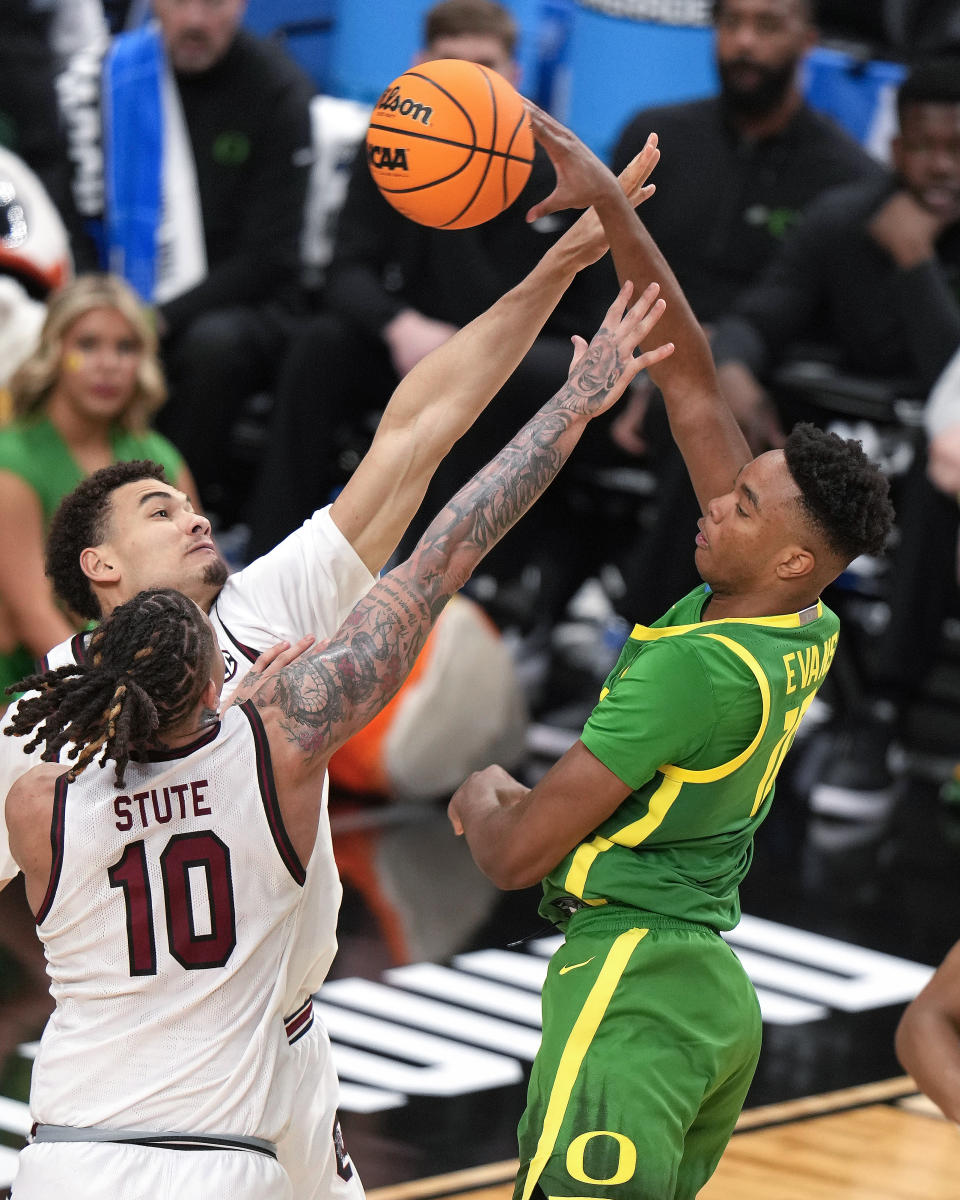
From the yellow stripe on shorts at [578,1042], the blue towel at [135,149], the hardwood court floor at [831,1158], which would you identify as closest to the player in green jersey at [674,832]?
the yellow stripe on shorts at [578,1042]

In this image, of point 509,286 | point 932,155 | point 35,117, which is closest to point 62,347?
point 509,286

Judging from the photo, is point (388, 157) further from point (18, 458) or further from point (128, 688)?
point (18, 458)

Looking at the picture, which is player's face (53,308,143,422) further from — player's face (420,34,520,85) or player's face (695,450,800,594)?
player's face (695,450,800,594)

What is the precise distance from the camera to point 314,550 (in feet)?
10.5

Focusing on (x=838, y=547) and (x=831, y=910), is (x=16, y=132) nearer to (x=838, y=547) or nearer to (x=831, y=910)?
(x=831, y=910)

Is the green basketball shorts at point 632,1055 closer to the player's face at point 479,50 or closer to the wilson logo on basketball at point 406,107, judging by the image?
the wilson logo on basketball at point 406,107

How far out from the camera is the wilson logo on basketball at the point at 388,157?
3.64 metres

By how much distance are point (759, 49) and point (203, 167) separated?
215 cm

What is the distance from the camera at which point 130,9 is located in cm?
932

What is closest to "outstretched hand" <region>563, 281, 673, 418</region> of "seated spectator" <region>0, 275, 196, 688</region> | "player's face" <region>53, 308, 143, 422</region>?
"seated spectator" <region>0, 275, 196, 688</region>

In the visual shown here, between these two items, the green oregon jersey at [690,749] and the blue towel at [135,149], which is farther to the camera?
the blue towel at [135,149]

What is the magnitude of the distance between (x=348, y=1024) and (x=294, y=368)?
10.3ft

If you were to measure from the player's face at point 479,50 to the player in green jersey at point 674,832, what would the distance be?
12.8 ft

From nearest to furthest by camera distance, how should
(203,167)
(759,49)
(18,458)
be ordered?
(18,458) < (759,49) < (203,167)
